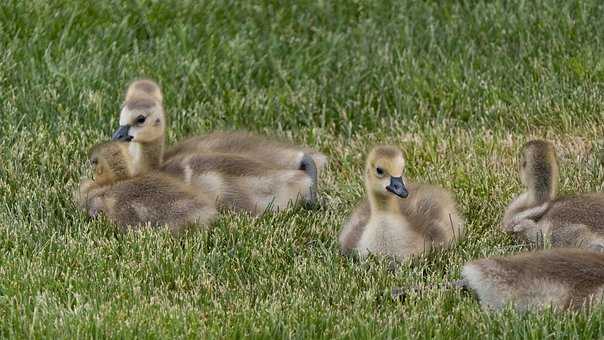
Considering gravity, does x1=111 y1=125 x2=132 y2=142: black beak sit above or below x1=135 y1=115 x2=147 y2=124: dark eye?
below

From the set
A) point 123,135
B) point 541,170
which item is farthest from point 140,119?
point 541,170

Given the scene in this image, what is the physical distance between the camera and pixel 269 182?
611cm

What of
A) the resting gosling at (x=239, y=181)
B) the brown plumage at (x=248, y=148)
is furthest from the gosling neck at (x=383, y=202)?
the brown plumage at (x=248, y=148)

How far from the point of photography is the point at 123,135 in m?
6.11

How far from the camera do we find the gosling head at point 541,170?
226 inches

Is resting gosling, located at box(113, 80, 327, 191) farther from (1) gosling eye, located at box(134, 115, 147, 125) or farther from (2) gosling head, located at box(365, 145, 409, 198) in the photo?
(2) gosling head, located at box(365, 145, 409, 198)

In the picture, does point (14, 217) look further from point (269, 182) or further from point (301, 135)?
point (301, 135)

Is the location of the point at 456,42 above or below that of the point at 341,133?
above

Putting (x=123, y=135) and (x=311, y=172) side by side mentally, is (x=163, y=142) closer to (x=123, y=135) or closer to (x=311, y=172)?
(x=123, y=135)

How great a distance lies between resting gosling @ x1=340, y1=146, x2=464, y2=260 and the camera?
5.43 metres

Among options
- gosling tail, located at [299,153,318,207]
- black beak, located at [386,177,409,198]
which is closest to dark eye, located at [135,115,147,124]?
gosling tail, located at [299,153,318,207]

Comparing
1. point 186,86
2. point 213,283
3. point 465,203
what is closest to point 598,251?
point 465,203

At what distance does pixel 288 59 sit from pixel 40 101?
5.68ft

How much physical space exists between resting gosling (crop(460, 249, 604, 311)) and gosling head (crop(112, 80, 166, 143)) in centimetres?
199
